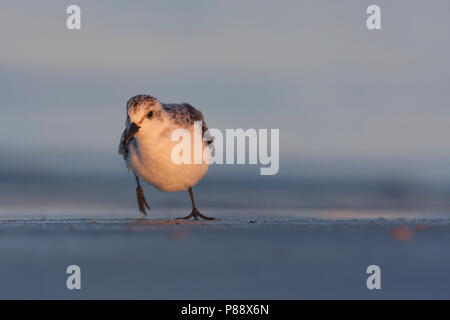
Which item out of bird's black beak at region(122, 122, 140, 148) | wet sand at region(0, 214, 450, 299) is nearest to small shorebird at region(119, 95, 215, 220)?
bird's black beak at region(122, 122, 140, 148)

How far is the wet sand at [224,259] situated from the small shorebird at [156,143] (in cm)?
75

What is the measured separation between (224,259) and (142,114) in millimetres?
2723

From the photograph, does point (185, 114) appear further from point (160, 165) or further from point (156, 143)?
point (160, 165)

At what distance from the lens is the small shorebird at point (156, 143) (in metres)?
9.02

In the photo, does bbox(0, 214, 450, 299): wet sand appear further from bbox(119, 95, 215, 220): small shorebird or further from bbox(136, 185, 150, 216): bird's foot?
bbox(136, 185, 150, 216): bird's foot

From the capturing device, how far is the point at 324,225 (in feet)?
28.4

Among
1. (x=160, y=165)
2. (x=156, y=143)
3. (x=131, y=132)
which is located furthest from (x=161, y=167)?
(x=131, y=132)

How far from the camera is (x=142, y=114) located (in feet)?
29.5

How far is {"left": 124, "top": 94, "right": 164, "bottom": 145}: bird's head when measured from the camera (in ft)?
29.4

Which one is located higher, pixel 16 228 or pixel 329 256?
pixel 16 228

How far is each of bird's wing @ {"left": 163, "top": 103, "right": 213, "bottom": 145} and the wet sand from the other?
1205 millimetres

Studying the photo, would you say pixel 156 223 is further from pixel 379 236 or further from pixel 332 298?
pixel 332 298
